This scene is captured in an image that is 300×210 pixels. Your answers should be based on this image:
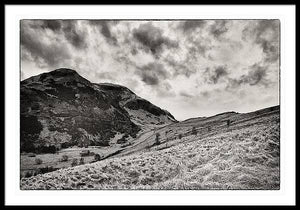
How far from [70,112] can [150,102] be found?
1534mm

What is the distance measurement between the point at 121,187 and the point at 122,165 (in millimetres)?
399

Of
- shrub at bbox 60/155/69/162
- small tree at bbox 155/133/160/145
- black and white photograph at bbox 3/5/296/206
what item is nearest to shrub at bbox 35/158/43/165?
black and white photograph at bbox 3/5/296/206

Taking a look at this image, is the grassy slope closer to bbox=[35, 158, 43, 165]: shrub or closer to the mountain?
bbox=[35, 158, 43, 165]: shrub

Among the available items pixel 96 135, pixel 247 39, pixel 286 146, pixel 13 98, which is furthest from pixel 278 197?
pixel 13 98

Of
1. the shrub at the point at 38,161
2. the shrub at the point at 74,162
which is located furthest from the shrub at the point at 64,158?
the shrub at the point at 38,161

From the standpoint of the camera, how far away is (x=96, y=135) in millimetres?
6059

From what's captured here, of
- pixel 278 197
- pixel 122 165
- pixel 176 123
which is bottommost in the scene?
pixel 278 197

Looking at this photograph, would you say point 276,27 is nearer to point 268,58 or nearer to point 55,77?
point 268,58

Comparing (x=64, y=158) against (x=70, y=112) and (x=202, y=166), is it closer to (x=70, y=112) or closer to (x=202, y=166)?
(x=70, y=112)

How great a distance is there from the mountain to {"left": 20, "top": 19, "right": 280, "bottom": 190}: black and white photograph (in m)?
0.02

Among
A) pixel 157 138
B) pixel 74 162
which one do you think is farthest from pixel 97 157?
pixel 157 138

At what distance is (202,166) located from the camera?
19.3ft

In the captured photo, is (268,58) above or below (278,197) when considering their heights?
above

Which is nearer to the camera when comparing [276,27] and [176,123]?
[276,27]
